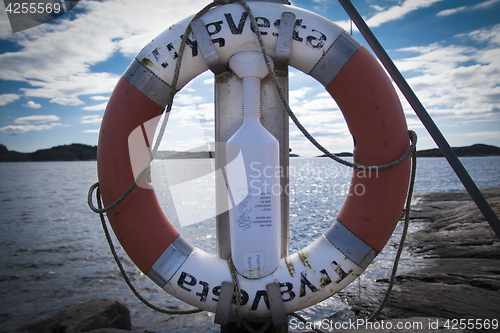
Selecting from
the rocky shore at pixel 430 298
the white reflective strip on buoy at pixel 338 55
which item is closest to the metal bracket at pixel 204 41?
the white reflective strip on buoy at pixel 338 55

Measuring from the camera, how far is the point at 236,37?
4.68ft

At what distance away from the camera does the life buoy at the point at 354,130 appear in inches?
56.0

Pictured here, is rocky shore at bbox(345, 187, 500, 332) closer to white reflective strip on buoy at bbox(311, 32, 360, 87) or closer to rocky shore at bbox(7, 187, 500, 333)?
rocky shore at bbox(7, 187, 500, 333)

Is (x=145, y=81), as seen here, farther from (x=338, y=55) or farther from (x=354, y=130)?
(x=354, y=130)

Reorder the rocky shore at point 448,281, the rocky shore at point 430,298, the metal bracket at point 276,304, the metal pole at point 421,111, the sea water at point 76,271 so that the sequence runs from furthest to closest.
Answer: the sea water at point 76,271, the rocky shore at point 448,281, the rocky shore at point 430,298, the metal pole at point 421,111, the metal bracket at point 276,304

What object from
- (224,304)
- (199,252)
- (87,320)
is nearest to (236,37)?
(199,252)

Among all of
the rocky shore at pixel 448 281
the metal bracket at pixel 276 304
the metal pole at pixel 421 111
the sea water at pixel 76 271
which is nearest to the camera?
the metal bracket at pixel 276 304

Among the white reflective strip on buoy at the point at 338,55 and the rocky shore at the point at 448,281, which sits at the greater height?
the white reflective strip on buoy at the point at 338,55

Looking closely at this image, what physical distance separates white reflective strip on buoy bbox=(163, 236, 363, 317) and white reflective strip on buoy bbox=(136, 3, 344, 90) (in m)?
0.89

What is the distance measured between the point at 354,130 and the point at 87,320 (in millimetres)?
2024

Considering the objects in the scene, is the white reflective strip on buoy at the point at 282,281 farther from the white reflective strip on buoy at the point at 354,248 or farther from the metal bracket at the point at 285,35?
the metal bracket at the point at 285,35

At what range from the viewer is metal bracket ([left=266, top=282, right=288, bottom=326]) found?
52.6 inches

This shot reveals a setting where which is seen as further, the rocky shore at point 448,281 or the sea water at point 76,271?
the sea water at point 76,271

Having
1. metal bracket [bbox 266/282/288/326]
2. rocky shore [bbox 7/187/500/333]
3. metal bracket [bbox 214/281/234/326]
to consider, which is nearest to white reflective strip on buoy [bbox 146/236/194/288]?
metal bracket [bbox 214/281/234/326]
